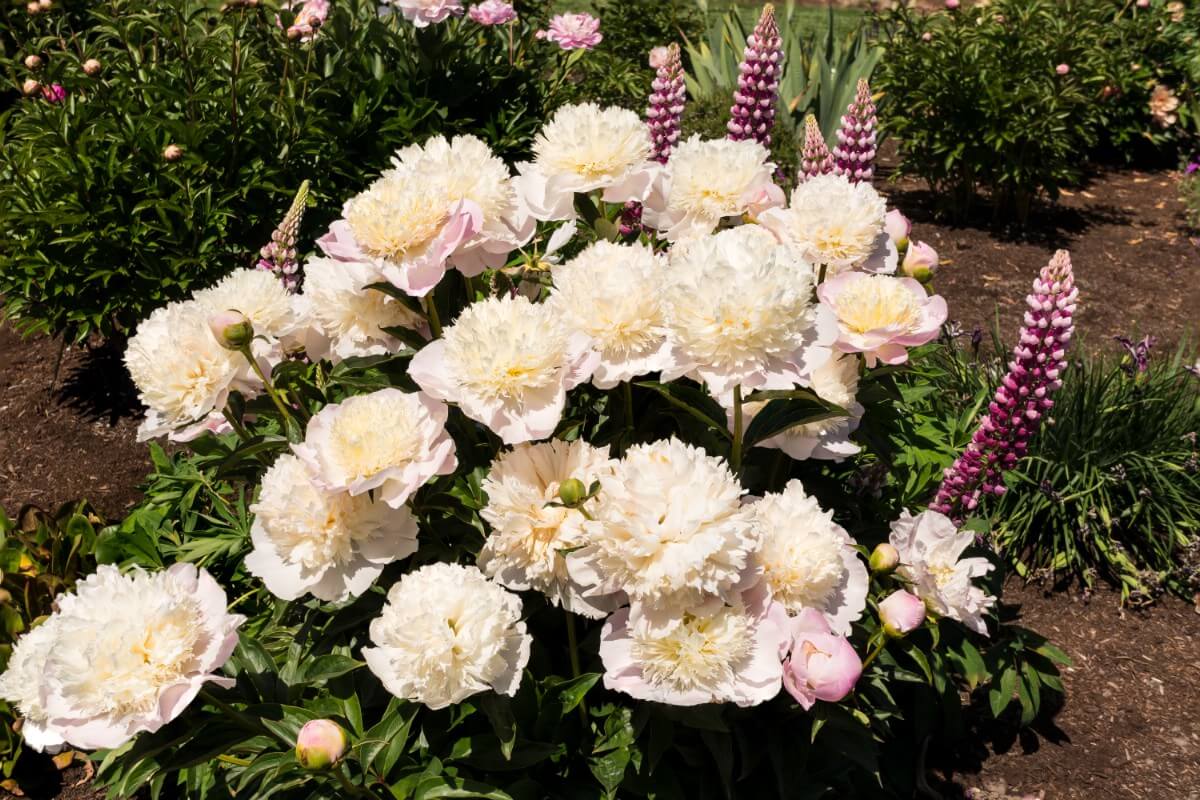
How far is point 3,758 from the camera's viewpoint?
246 cm

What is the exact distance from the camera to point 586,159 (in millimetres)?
1575

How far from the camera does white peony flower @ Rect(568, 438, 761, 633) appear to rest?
3.79 ft

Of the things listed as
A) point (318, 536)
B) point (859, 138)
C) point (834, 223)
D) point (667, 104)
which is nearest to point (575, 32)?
point (667, 104)

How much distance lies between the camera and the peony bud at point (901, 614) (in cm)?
140

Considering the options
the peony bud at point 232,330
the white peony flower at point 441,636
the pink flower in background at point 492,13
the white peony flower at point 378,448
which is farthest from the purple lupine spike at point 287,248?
the pink flower in background at point 492,13

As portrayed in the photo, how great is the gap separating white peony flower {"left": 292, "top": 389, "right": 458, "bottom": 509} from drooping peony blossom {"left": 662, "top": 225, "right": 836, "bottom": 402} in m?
0.35

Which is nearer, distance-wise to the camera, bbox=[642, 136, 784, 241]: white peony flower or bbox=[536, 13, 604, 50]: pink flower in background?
bbox=[642, 136, 784, 241]: white peony flower

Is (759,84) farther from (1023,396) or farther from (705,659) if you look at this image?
(705,659)

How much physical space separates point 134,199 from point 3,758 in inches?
78.5

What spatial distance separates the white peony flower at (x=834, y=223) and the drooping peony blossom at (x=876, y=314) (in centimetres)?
7

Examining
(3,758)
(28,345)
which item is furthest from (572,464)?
(28,345)

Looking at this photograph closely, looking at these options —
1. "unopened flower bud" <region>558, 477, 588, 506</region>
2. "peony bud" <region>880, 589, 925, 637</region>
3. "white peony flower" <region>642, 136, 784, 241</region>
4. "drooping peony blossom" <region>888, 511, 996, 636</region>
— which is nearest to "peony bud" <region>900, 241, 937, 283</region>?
"white peony flower" <region>642, 136, 784, 241</region>

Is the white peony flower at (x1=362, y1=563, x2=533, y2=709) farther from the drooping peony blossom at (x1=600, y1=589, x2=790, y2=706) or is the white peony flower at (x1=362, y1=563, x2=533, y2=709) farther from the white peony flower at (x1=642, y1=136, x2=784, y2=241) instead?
the white peony flower at (x1=642, y1=136, x2=784, y2=241)

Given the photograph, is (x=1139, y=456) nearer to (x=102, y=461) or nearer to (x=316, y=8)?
(x=316, y=8)
